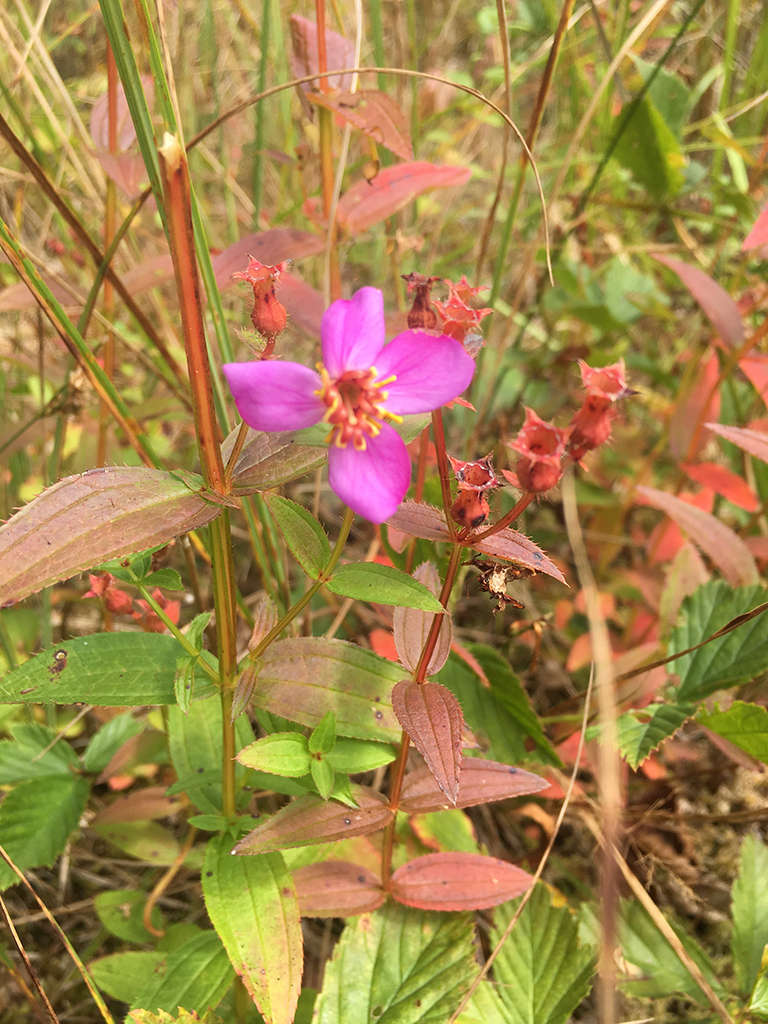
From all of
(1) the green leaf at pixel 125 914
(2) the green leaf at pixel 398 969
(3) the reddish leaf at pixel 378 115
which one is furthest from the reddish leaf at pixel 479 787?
(3) the reddish leaf at pixel 378 115

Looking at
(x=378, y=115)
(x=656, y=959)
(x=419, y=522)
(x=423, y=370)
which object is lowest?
(x=656, y=959)

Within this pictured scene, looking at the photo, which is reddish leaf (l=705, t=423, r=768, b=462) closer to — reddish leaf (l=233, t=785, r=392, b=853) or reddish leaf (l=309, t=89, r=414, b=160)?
reddish leaf (l=309, t=89, r=414, b=160)

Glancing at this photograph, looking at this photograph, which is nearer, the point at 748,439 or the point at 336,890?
the point at 336,890

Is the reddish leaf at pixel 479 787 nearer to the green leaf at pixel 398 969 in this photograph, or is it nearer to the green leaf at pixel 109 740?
the green leaf at pixel 398 969

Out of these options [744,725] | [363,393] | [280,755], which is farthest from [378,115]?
[744,725]

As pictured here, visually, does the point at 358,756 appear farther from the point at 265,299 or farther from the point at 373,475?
the point at 265,299

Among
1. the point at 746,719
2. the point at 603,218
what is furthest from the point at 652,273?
the point at 746,719

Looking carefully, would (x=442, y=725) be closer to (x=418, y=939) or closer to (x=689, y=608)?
(x=418, y=939)
